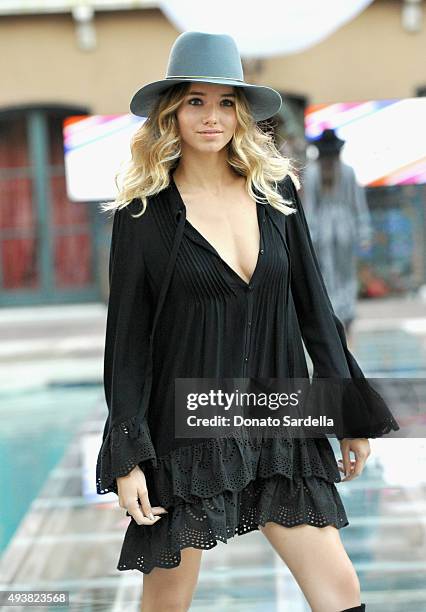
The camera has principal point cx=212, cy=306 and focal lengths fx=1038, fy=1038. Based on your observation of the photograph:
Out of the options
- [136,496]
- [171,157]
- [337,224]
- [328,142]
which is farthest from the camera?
[337,224]

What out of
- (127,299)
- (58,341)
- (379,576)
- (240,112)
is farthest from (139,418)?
(58,341)

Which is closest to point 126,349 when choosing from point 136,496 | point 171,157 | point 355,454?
point 136,496

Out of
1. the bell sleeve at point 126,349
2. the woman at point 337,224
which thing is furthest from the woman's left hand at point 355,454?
the woman at point 337,224

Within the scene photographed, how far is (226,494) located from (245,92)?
801 millimetres

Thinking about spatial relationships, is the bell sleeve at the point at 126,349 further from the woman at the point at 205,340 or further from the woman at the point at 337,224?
the woman at the point at 337,224

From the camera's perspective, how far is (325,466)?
203cm

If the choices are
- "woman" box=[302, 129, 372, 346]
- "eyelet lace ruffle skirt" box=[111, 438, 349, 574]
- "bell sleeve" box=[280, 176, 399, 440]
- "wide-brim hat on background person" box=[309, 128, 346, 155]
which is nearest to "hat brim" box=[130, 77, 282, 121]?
"bell sleeve" box=[280, 176, 399, 440]

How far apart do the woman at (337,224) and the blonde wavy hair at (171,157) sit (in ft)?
12.7

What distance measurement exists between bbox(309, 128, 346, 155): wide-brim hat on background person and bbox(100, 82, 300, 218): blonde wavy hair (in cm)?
346

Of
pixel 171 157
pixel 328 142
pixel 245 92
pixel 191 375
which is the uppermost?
pixel 245 92

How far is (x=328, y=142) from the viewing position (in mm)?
5738

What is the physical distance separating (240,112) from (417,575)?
1.84 meters

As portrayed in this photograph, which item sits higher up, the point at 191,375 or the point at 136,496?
the point at 191,375

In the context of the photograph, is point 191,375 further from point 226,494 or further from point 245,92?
point 245,92
